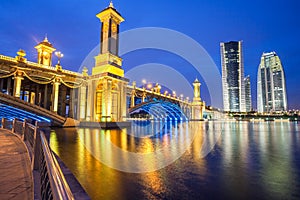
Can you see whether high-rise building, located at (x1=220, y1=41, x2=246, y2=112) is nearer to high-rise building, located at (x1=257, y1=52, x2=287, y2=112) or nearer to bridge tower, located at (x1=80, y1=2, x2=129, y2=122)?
high-rise building, located at (x1=257, y1=52, x2=287, y2=112)

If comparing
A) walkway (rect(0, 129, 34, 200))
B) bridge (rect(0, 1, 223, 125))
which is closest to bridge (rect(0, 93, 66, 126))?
bridge (rect(0, 1, 223, 125))

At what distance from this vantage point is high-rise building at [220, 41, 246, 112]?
145 metres

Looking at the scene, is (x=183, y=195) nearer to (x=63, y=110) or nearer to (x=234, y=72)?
(x=63, y=110)

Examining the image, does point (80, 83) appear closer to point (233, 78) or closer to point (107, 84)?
point (107, 84)

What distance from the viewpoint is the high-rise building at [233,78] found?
145m

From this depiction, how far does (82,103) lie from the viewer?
86.0ft

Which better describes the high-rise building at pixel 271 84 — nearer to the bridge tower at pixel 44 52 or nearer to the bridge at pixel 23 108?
the bridge tower at pixel 44 52

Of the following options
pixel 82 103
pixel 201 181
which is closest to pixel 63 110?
pixel 82 103

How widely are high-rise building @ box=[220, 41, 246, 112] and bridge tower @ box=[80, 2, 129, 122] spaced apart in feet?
458

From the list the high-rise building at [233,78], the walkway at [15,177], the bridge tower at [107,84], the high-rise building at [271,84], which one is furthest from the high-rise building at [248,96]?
the walkway at [15,177]

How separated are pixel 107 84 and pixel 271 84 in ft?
541

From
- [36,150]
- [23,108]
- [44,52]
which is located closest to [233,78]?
[44,52]

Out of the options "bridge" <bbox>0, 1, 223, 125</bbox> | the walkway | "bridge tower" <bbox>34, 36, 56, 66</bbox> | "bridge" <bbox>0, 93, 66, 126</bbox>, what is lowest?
the walkway

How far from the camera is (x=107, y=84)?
23047 mm
